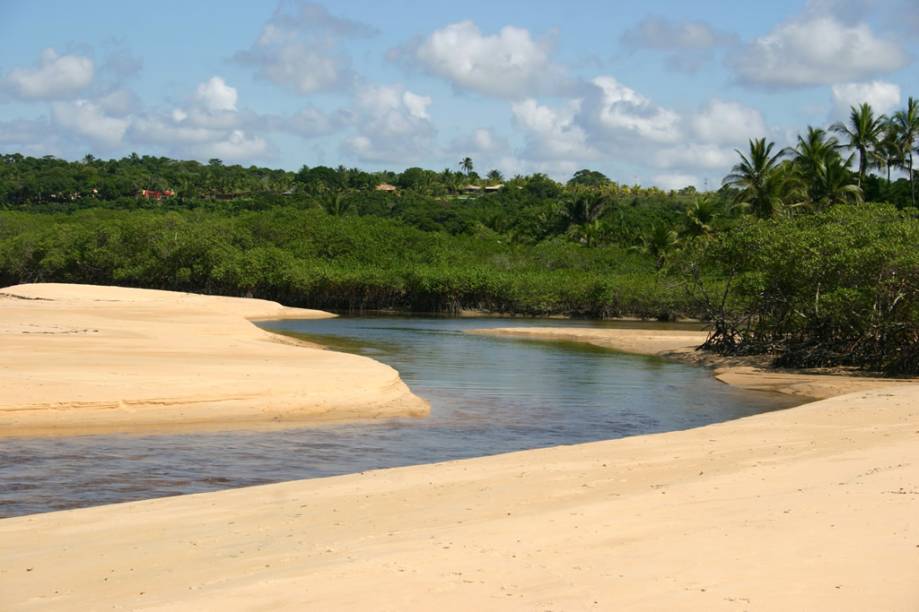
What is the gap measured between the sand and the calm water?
2.21 metres

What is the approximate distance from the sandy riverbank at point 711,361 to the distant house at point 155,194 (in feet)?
332

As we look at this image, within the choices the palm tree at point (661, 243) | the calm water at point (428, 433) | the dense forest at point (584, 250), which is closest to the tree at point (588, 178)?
the dense forest at point (584, 250)

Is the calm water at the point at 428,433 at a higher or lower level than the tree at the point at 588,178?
lower

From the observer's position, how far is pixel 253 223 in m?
95.8

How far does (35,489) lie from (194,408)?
6536mm

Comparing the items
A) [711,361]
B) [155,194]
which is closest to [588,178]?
[155,194]

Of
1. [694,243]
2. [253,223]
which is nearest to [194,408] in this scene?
[694,243]

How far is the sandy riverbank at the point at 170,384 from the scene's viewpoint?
19328 millimetres

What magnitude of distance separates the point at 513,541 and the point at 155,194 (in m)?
148

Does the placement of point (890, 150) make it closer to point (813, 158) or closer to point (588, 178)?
point (813, 158)

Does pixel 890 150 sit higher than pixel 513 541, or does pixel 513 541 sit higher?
pixel 890 150

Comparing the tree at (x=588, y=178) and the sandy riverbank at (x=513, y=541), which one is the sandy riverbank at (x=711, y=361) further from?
the tree at (x=588, y=178)

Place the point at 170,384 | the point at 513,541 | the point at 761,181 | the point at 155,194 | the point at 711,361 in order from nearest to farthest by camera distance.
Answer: the point at 513,541, the point at 170,384, the point at 711,361, the point at 761,181, the point at 155,194

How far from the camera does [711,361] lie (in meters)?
39.0
